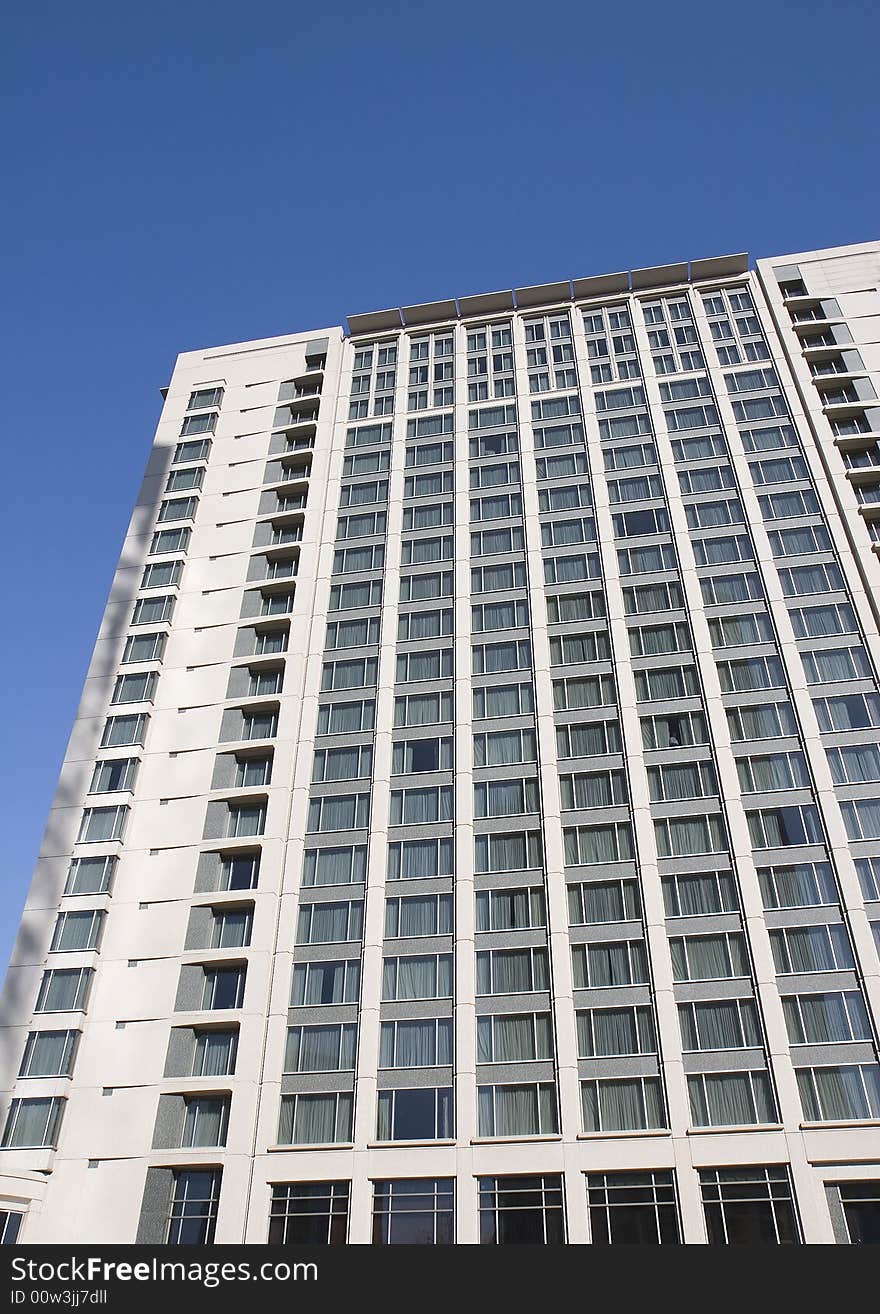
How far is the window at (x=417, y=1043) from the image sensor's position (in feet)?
142

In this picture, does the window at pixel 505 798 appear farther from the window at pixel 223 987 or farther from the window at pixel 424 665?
the window at pixel 223 987

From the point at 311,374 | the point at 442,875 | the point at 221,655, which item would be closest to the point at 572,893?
the point at 442,875

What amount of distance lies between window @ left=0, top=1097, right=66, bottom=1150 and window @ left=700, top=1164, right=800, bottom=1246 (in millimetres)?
26119

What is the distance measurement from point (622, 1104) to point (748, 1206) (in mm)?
5682

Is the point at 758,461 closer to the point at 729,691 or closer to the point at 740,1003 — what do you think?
the point at 729,691

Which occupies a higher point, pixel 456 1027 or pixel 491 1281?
pixel 456 1027

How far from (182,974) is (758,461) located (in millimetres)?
41703

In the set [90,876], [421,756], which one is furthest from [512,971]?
[90,876]

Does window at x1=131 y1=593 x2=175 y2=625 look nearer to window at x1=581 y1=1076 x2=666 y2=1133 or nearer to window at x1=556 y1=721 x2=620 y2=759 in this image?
window at x1=556 y1=721 x2=620 y2=759

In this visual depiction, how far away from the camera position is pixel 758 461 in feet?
196

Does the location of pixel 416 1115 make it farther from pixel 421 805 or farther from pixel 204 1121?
pixel 421 805

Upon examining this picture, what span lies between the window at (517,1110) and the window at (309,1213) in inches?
243

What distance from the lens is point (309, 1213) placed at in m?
40.1

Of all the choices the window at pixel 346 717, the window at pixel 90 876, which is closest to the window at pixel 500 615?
the window at pixel 346 717
